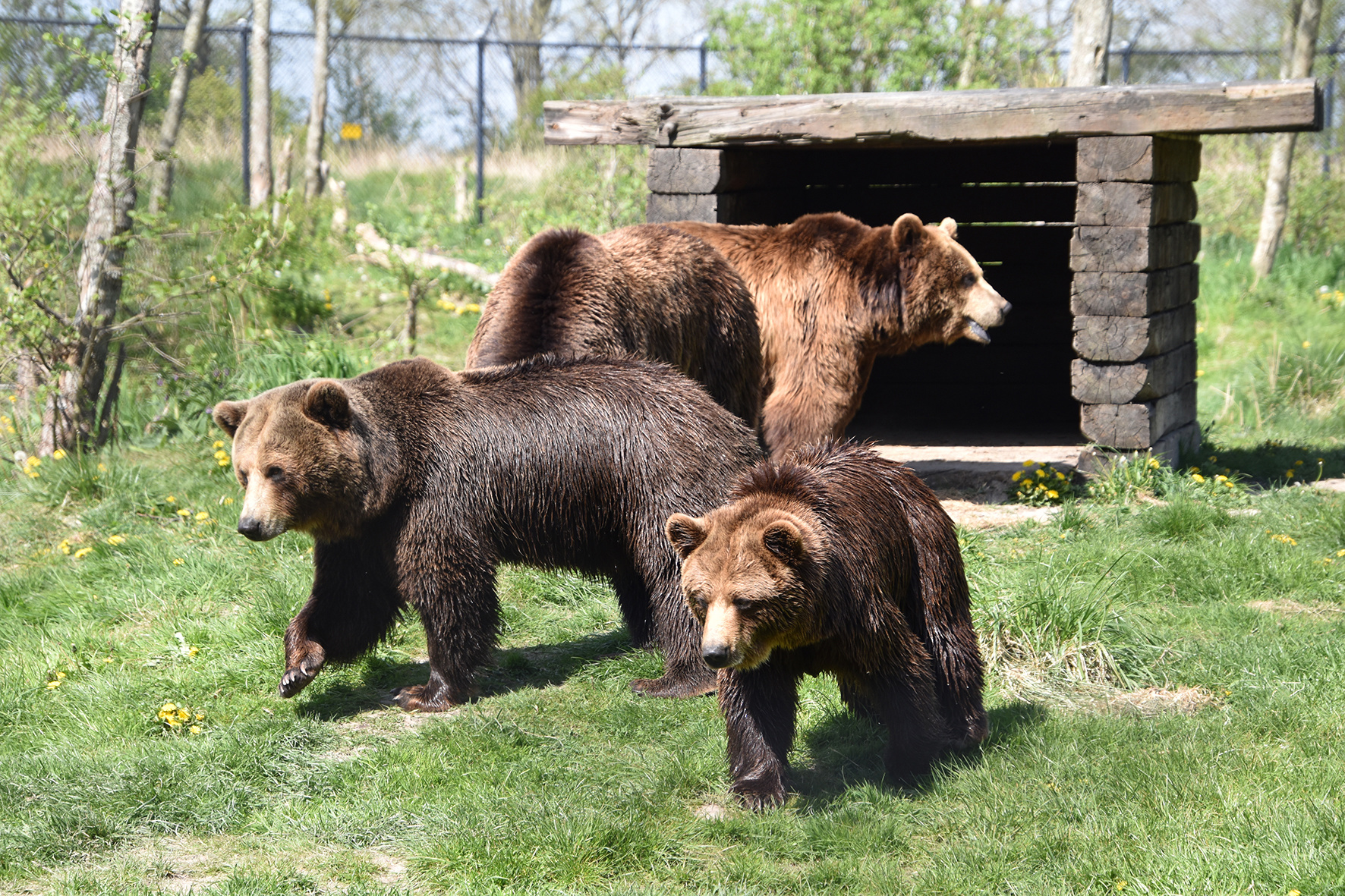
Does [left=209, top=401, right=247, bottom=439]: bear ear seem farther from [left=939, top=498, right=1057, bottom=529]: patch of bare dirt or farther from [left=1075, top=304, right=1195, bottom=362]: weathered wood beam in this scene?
[left=1075, top=304, right=1195, bottom=362]: weathered wood beam

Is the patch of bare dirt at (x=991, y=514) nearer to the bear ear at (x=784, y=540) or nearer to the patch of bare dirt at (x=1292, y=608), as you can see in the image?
the patch of bare dirt at (x=1292, y=608)

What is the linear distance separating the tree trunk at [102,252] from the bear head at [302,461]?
3633 millimetres

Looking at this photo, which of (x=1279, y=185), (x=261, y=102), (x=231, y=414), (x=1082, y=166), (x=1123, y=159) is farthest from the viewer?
(x=261, y=102)

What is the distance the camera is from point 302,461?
454cm

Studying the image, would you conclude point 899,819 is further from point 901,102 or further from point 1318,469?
point 1318,469

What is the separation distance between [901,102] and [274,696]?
188 inches

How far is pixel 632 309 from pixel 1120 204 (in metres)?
3.22

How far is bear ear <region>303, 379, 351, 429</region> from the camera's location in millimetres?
4555

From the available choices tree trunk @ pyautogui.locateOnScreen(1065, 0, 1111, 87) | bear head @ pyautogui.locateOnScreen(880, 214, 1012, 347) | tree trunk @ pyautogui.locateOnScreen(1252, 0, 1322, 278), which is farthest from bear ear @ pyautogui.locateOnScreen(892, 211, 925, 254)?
tree trunk @ pyautogui.locateOnScreen(1252, 0, 1322, 278)

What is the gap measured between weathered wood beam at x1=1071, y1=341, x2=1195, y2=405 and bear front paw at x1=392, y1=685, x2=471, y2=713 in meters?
4.41

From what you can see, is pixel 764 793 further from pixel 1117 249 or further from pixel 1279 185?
pixel 1279 185

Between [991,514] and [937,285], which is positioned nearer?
[937,285]

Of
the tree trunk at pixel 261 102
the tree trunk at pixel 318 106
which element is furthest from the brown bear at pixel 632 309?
the tree trunk at pixel 318 106

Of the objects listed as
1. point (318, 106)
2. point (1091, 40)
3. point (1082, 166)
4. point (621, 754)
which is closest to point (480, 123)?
point (318, 106)
